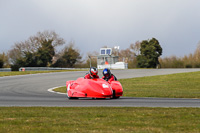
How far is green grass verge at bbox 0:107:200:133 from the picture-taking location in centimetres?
853

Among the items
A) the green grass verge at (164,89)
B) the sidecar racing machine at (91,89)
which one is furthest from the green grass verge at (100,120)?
the green grass verge at (164,89)

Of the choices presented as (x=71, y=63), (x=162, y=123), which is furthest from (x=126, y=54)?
(x=162, y=123)

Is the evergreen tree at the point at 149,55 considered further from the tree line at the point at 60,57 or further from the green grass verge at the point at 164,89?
the green grass verge at the point at 164,89

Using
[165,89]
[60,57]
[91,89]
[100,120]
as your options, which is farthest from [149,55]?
[100,120]

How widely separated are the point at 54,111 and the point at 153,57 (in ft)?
221

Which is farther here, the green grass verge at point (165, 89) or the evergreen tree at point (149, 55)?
the evergreen tree at point (149, 55)

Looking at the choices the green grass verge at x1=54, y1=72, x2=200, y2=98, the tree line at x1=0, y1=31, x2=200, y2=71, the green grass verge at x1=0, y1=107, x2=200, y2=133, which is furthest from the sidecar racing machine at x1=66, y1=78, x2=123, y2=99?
the tree line at x1=0, y1=31, x2=200, y2=71

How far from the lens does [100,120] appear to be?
32.3 feet

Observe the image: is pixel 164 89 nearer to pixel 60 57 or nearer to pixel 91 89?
pixel 91 89

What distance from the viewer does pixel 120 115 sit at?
1078cm

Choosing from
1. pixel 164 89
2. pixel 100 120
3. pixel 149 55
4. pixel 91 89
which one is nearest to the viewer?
pixel 100 120

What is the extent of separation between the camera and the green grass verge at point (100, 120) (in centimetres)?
853

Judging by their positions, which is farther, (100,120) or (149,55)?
(149,55)

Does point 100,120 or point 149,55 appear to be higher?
point 149,55
